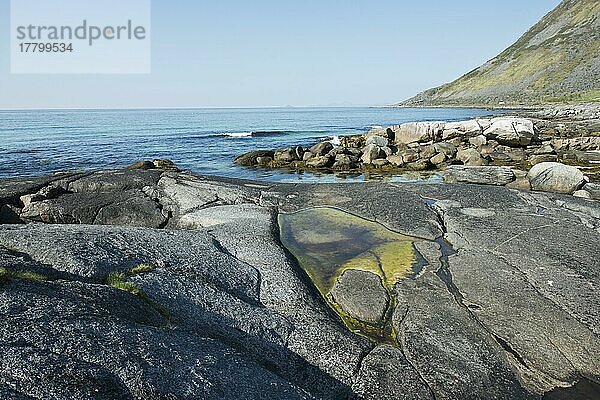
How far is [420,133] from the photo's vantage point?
39.6 meters

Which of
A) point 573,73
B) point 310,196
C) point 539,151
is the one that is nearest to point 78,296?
point 310,196

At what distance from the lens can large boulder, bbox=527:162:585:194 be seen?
18.0 meters

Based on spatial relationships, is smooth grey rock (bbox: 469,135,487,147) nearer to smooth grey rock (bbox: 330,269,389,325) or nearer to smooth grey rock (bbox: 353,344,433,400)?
smooth grey rock (bbox: 330,269,389,325)

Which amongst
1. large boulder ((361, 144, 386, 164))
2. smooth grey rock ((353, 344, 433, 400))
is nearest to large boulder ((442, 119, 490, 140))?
large boulder ((361, 144, 386, 164))

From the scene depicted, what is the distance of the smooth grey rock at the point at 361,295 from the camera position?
823cm

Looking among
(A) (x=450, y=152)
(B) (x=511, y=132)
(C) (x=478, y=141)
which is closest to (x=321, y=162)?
(A) (x=450, y=152)

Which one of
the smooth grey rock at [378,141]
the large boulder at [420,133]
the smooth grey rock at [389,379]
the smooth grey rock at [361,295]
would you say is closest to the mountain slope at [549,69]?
the large boulder at [420,133]

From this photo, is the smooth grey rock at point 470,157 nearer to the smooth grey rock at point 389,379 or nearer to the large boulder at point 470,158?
the large boulder at point 470,158

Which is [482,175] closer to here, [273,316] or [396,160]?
[396,160]

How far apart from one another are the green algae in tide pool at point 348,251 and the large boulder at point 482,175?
11063mm

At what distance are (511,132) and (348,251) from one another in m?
31.0

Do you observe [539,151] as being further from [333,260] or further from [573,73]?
[573,73]

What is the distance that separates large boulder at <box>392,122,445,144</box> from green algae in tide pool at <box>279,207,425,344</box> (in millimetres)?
27647

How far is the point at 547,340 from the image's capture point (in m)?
7.30
